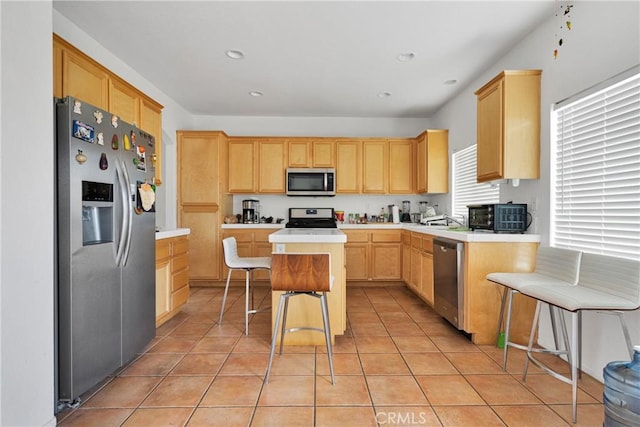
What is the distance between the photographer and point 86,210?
2016 millimetres

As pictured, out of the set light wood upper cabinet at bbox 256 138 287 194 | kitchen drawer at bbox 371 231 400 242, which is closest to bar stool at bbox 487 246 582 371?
→ kitchen drawer at bbox 371 231 400 242

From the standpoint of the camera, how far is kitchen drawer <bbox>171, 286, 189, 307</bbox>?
320 centimetres

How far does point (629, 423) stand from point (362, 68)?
10.9 feet

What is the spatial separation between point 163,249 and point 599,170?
347cm

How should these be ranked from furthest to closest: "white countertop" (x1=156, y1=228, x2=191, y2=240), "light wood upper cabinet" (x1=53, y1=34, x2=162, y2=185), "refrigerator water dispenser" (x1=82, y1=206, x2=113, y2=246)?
"white countertop" (x1=156, y1=228, x2=191, y2=240)
"light wood upper cabinet" (x1=53, y1=34, x2=162, y2=185)
"refrigerator water dispenser" (x1=82, y1=206, x2=113, y2=246)

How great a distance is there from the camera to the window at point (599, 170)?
74.4 inches

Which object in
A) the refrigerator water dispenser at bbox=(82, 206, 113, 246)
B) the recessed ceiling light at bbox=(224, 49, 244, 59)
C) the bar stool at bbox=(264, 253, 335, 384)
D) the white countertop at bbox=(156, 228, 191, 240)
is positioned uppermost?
the recessed ceiling light at bbox=(224, 49, 244, 59)

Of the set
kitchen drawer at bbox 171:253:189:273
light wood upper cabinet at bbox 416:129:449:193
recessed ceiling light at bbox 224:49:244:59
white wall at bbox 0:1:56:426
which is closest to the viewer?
white wall at bbox 0:1:56:426

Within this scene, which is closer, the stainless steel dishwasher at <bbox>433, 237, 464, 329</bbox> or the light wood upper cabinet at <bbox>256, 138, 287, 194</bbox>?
the stainless steel dishwasher at <bbox>433, 237, 464, 329</bbox>

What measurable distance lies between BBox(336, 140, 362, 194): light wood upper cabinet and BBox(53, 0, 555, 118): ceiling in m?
0.88

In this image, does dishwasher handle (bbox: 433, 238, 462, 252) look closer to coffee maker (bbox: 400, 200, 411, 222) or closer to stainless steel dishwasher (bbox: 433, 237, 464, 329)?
stainless steel dishwasher (bbox: 433, 237, 464, 329)

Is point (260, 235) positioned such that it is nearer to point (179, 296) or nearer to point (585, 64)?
point (179, 296)

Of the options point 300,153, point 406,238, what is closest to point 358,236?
point 406,238

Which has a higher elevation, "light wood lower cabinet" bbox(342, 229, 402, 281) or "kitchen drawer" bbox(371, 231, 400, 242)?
"kitchen drawer" bbox(371, 231, 400, 242)
